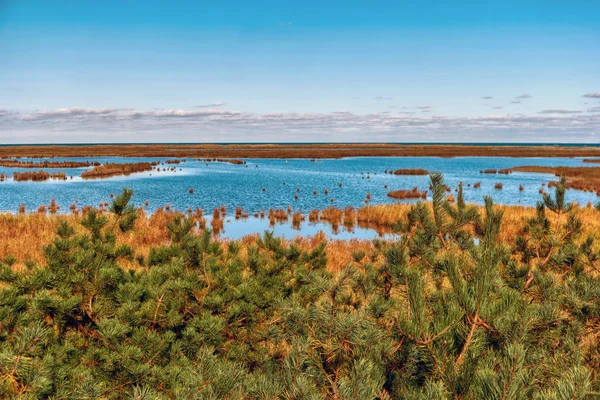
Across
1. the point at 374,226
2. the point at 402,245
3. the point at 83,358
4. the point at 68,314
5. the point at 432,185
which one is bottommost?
the point at 374,226

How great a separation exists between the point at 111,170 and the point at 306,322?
59.7 m

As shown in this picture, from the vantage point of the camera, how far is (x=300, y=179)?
5359 cm

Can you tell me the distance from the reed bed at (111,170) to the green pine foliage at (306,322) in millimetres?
51719

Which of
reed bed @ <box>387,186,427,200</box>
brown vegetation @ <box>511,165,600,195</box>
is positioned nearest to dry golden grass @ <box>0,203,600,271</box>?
reed bed @ <box>387,186,427,200</box>

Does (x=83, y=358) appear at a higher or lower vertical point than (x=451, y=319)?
lower

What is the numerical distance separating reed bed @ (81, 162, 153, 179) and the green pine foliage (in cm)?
5172

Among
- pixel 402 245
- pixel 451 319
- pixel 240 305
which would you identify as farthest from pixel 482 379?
pixel 240 305

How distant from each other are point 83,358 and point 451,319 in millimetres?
3349

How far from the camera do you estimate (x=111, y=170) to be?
2239 inches

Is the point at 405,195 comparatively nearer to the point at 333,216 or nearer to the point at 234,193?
the point at 333,216

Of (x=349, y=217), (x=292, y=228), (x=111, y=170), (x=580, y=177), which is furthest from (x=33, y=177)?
(x=580, y=177)

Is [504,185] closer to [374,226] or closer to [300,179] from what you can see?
[300,179]

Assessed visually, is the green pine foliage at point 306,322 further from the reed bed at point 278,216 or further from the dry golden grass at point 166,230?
the reed bed at point 278,216

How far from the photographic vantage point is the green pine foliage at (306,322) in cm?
230
